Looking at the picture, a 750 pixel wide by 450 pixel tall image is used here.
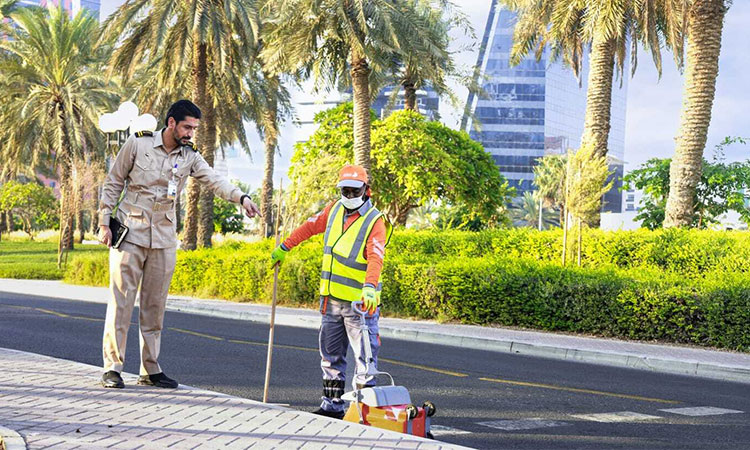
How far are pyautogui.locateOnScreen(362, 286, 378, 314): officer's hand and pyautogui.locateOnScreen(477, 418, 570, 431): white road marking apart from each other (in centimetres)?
170

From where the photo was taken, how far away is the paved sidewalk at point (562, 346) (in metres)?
11.3

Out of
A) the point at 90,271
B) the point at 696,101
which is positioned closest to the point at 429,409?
the point at 696,101

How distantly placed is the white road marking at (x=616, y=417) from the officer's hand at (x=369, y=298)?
255 centimetres

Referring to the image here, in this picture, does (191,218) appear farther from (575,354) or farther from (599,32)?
(575,354)

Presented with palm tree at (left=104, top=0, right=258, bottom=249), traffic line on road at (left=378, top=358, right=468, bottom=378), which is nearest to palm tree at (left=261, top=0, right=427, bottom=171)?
palm tree at (left=104, top=0, right=258, bottom=249)

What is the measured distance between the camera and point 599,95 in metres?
22.1

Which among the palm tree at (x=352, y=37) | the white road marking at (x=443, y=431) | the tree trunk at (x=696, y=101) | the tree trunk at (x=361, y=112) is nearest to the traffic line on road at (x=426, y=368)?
the white road marking at (x=443, y=431)

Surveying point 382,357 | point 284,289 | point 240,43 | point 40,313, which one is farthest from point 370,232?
point 240,43

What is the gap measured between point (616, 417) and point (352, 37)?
17333 millimetres

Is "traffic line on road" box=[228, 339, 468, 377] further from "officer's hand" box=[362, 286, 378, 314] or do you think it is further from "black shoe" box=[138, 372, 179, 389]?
"officer's hand" box=[362, 286, 378, 314]

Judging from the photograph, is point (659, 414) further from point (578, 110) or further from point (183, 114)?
point (578, 110)

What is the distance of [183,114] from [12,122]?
3615cm

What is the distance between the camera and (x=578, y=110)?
166125 mm

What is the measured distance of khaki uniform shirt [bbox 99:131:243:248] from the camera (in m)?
6.76
